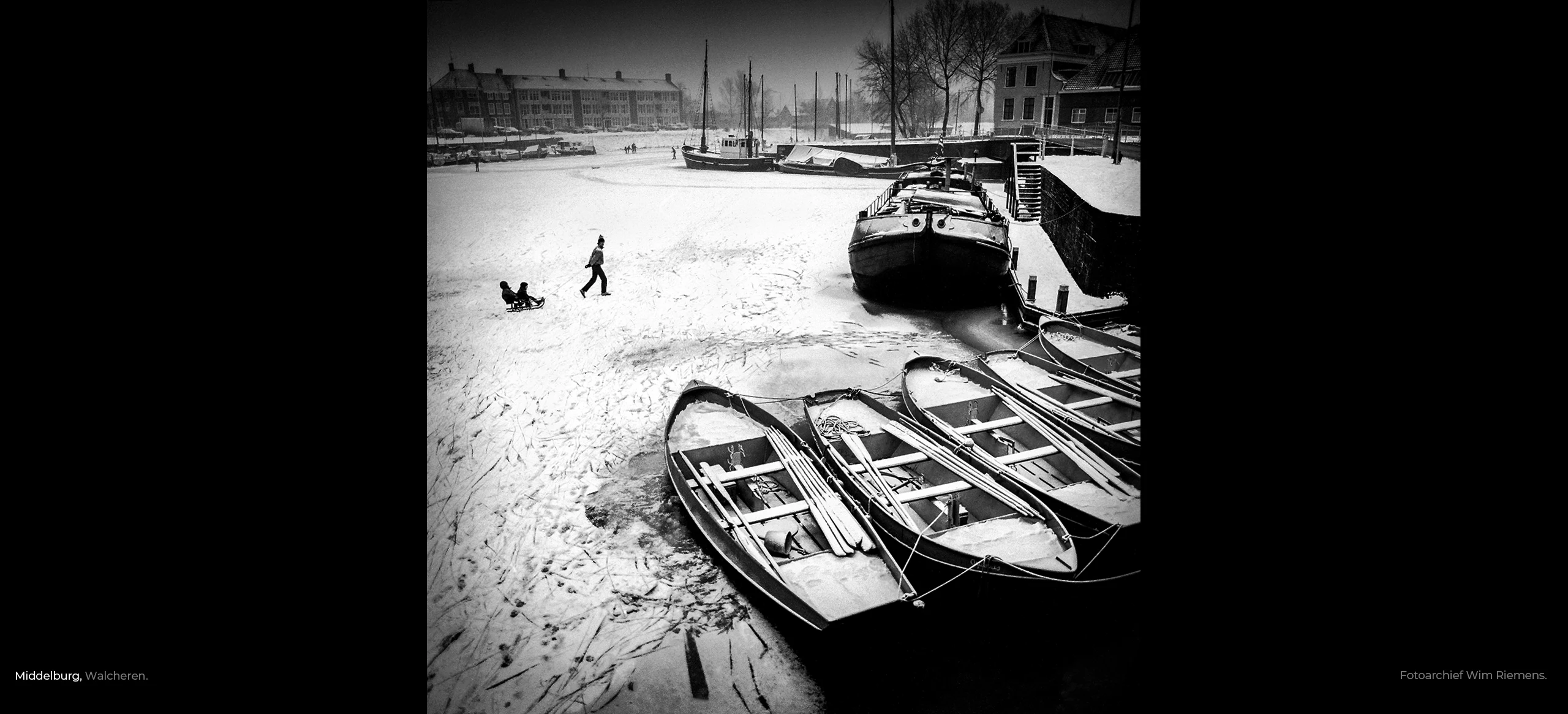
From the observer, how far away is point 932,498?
161 inches

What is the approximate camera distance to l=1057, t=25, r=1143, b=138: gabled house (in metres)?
5.32

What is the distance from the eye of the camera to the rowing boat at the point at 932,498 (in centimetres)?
335

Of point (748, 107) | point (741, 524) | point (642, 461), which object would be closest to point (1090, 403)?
point (741, 524)

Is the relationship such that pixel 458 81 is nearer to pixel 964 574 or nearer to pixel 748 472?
pixel 748 472

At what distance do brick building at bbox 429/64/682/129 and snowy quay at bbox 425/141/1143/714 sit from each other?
47 cm

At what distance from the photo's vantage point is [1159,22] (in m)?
2.67

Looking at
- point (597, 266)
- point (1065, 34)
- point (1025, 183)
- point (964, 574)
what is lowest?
point (964, 574)

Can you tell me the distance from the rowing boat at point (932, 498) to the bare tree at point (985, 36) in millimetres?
2882

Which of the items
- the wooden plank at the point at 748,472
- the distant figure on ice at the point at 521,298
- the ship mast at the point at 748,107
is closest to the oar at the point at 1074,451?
the wooden plank at the point at 748,472

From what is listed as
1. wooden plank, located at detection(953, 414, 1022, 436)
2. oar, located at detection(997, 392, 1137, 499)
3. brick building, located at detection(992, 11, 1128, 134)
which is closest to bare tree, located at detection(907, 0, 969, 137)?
brick building, located at detection(992, 11, 1128, 134)

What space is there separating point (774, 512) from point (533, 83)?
154 inches
